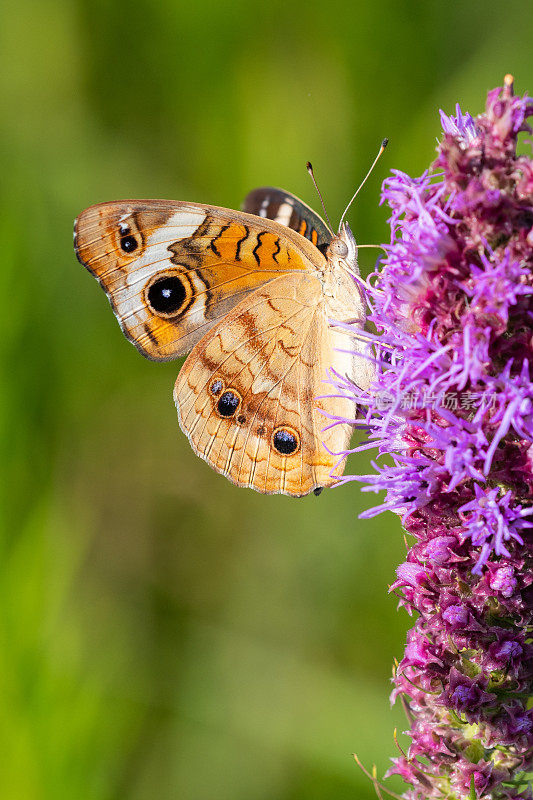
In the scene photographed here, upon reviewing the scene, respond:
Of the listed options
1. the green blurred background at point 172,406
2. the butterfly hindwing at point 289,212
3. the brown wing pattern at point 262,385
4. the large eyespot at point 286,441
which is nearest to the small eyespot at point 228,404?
the brown wing pattern at point 262,385

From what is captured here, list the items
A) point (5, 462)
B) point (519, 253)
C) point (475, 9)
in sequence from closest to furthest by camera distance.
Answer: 1. point (519, 253)
2. point (5, 462)
3. point (475, 9)

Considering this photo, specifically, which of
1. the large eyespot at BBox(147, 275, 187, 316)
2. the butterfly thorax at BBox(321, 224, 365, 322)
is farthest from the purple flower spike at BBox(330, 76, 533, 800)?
the large eyespot at BBox(147, 275, 187, 316)

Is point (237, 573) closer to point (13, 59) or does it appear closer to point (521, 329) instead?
point (521, 329)

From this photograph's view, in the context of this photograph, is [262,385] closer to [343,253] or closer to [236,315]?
[236,315]

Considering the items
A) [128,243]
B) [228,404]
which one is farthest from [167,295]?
[228,404]

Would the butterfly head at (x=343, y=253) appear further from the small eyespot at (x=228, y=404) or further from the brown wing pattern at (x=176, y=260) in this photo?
the small eyespot at (x=228, y=404)

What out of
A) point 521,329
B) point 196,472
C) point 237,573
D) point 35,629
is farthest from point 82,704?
point 521,329

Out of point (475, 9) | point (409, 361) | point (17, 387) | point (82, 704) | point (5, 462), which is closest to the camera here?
point (409, 361)

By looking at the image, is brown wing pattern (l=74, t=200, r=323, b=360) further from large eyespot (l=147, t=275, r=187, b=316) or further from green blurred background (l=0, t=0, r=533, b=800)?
green blurred background (l=0, t=0, r=533, b=800)
